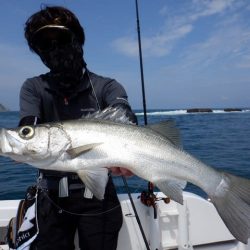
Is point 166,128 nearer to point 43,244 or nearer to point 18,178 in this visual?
point 43,244

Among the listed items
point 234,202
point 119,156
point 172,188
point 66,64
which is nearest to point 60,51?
point 66,64

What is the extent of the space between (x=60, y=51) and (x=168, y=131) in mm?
1308

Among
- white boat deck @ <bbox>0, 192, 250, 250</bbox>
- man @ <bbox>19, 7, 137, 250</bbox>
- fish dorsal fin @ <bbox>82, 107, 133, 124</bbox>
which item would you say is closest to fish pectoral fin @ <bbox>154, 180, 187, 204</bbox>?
fish dorsal fin @ <bbox>82, 107, 133, 124</bbox>

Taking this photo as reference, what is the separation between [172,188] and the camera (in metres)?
2.75

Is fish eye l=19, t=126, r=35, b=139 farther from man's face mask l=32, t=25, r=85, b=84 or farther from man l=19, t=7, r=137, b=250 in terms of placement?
man's face mask l=32, t=25, r=85, b=84

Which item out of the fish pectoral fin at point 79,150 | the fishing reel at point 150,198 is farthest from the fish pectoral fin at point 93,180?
the fishing reel at point 150,198

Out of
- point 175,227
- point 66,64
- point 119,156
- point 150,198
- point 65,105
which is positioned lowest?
point 175,227

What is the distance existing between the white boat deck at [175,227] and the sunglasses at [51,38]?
2.09m

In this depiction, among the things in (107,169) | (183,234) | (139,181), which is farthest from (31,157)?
(139,181)

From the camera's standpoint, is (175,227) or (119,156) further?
(175,227)

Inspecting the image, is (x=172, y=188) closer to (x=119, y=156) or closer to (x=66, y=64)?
(x=119, y=156)

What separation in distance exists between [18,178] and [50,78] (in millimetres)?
6863

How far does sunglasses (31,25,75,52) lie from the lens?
3.19 m

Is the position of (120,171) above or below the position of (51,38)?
below
